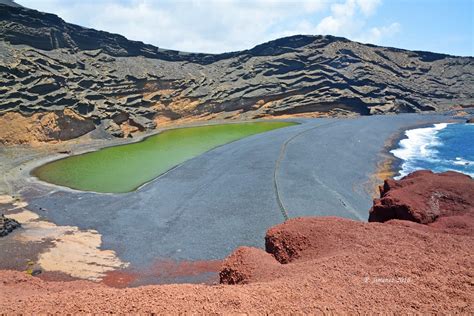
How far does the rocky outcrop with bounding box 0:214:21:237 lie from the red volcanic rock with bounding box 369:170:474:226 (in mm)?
19143

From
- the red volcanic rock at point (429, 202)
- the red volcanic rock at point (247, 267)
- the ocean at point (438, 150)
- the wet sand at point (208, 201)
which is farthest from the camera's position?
the ocean at point (438, 150)

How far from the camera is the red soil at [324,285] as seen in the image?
6742 millimetres

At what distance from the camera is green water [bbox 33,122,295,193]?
3256 cm

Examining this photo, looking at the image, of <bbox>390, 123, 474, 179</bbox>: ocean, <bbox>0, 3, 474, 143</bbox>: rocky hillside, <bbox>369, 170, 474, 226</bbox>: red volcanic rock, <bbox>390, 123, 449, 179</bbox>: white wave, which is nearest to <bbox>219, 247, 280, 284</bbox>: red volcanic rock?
<bbox>369, 170, 474, 226</bbox>: red volcanic rock

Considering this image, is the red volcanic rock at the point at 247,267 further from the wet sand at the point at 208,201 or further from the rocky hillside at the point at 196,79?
the rocky hillside at the point at 196,79

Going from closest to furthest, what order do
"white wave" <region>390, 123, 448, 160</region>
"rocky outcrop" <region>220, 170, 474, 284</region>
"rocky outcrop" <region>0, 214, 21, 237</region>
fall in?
"rocky outcrop" <region>220, 170, 474, 284</region> < "rocky outcrop" <region>0, 214, 21, 237</region> < "white wave" <region>390, 123, 448, 160</region>

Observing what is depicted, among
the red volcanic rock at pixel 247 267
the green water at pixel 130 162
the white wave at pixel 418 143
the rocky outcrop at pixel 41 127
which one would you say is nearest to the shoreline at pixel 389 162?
the white wave at pixel 418 143

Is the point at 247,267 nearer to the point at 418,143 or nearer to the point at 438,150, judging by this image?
the point at 438,150

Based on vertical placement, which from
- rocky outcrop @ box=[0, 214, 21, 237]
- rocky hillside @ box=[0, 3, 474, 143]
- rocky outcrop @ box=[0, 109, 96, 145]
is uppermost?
rocky hillside @ box=[0, 3, 474, 143]

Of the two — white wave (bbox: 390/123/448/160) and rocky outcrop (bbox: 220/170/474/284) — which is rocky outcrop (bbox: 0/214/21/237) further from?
white wave (bbox: 390/123/448/160)

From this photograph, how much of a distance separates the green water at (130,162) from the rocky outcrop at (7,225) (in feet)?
28.3

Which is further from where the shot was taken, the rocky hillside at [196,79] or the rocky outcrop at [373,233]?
the rocky hillside at [196,79]

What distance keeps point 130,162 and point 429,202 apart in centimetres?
3258

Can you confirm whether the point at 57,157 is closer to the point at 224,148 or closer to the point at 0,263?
the point at 224,148
